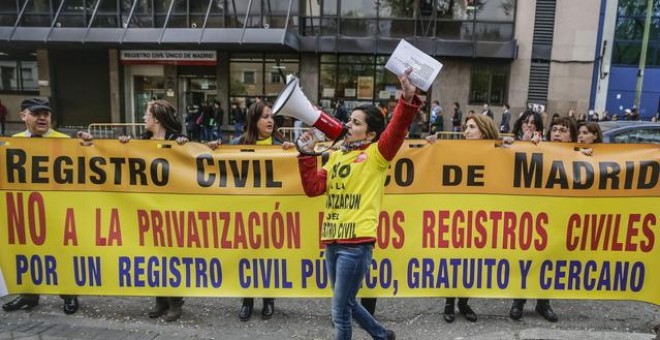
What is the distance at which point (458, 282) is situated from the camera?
14.3ft

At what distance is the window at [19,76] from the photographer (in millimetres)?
25812

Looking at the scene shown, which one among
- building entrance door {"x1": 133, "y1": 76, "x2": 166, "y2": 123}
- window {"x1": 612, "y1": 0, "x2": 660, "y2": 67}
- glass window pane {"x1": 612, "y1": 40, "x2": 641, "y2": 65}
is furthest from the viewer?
glass window pane {"x1": 612, "y1": 40, "x2": 641, "y2": 65}

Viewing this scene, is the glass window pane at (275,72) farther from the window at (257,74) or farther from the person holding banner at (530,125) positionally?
the person holding banner at (530,125)

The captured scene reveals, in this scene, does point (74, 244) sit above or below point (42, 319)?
above

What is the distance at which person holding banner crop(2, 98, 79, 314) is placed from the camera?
4.48 meters

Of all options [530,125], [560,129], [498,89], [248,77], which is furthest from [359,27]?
[560,129]

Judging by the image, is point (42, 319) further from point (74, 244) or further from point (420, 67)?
point (420, 67)

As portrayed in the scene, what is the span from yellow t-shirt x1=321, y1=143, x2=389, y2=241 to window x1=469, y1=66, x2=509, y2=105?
20.8 m

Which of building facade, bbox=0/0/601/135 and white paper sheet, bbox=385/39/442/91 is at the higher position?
building facade, bbox=0/0/601/135

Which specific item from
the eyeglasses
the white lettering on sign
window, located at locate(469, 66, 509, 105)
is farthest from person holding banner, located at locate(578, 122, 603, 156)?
the white lettering on sign

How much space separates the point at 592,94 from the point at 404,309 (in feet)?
76.3

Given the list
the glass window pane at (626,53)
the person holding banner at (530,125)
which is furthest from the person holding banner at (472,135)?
the glass window pane at (626,53)

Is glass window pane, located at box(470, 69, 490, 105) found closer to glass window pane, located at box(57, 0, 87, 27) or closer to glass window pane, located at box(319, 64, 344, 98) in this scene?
glass window pane, located at box(319, 64, 344, 98)

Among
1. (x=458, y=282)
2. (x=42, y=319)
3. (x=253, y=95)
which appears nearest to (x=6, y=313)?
(x=42, y=319)
